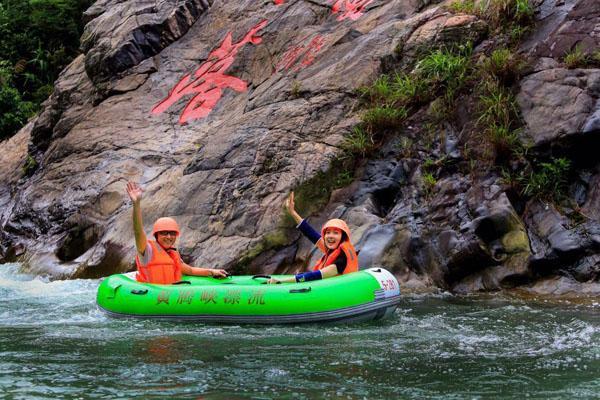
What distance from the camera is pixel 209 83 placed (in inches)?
535

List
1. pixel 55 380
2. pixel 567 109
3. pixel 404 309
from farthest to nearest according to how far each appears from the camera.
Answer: pixel 567 109
pixel 404 309
pixel 55 380

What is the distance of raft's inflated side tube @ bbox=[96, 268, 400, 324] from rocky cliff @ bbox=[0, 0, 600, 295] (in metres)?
1.62

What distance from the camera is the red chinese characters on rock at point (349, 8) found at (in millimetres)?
12338

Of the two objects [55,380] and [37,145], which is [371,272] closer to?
[55,380]

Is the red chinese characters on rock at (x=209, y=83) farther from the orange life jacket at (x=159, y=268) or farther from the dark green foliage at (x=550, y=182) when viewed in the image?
the dark green foliage at (x=550, y=182)

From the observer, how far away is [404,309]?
715cm

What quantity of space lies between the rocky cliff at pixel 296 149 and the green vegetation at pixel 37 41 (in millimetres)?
3801

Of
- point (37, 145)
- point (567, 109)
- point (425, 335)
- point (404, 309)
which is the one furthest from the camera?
point (37, 145)

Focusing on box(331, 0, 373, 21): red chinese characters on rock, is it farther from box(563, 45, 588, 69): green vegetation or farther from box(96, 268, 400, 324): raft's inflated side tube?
box(96, 268, 400, 324): raft's inflated side tube

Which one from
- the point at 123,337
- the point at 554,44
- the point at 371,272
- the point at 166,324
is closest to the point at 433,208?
the point at 371,272

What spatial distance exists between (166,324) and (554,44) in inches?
233

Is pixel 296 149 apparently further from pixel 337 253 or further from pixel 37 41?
pixel 37 41

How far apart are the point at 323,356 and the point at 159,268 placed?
2738 mm

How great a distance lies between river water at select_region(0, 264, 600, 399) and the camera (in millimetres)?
4227
